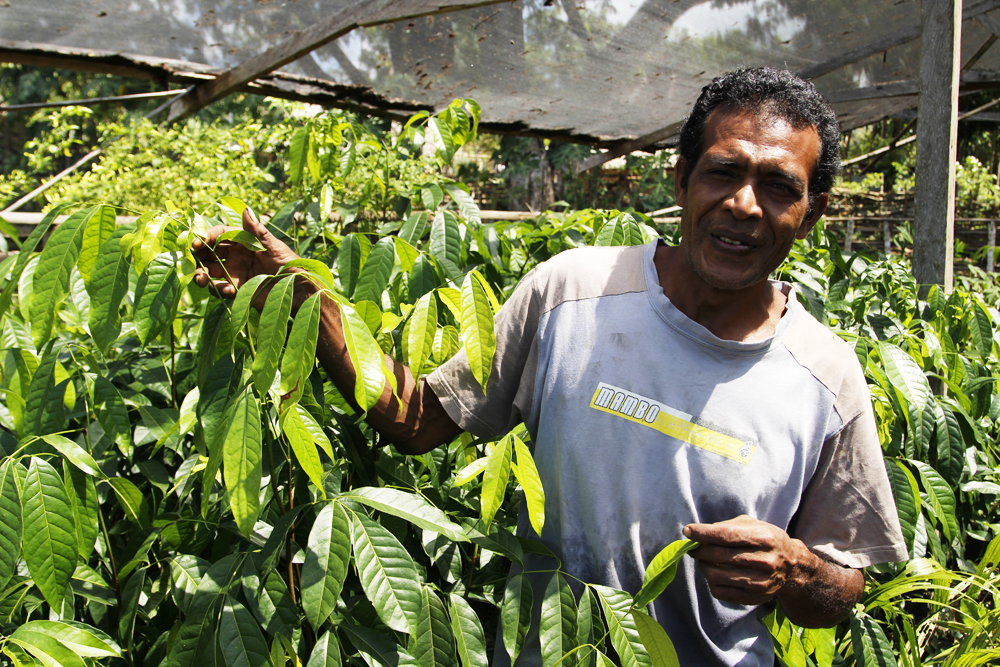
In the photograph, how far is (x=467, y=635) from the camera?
0.91 meters

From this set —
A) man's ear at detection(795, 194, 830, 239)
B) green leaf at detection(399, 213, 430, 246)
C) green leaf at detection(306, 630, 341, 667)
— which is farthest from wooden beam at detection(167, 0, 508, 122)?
green leaf at detection(306, 630, 341, 667)

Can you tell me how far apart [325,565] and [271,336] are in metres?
0.25

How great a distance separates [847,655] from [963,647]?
33cm

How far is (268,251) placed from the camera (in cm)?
98

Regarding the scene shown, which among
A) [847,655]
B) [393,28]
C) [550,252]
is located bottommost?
[847,655]

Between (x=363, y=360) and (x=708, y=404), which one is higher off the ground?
(x=363, y=360)

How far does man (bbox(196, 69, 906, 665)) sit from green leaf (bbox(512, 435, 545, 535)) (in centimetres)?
24

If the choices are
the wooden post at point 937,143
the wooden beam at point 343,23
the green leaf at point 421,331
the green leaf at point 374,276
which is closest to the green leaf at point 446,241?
the green leaf at point 374,276

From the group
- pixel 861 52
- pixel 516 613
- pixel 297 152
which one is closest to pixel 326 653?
pixel 516 613

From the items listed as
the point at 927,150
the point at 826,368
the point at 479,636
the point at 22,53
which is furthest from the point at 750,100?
the point at 22,53

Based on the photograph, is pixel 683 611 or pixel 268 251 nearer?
pixel 268 251

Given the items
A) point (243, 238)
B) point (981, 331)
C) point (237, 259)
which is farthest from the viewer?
point (981, 331)

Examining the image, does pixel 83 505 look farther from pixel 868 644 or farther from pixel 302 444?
pixel 868 644

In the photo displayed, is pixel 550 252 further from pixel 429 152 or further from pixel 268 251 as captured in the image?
pixel 429 152
